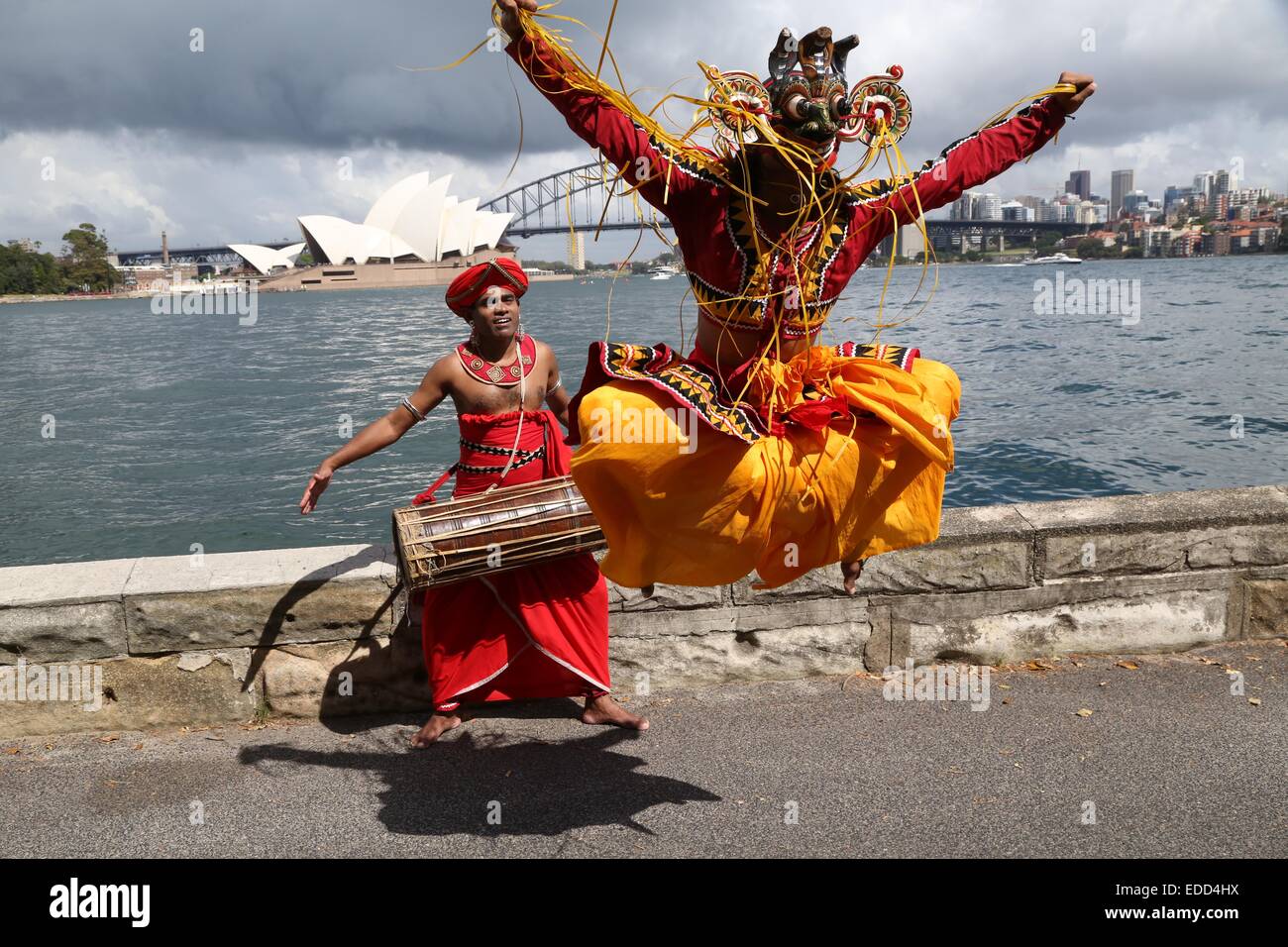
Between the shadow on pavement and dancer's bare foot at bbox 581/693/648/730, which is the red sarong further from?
the shadow on pavement

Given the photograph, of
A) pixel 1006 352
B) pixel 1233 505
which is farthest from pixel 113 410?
pixel 1233 505

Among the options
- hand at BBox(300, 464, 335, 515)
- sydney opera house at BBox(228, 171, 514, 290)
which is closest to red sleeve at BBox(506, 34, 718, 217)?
hand at BBox(300, 464, 335, 515)

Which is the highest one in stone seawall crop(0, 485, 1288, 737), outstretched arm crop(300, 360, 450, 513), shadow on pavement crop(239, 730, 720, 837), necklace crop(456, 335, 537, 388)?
necklace crop(456, 335, 537, 388)

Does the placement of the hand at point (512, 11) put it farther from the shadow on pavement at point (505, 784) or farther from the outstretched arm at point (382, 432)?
the shadow on pavement at point (505, 784)

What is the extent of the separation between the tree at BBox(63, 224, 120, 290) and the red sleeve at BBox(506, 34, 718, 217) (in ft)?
432

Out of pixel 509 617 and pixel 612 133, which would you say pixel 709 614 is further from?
pixel 612 133

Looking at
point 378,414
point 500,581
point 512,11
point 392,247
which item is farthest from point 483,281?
point 392,247

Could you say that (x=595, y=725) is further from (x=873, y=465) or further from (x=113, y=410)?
(x=113, y=410)

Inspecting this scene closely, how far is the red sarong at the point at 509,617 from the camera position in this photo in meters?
4.33

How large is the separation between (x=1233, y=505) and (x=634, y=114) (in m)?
3.46

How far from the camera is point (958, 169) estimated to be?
3.38 metres

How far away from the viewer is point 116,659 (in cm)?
436

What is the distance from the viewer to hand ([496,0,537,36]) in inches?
115

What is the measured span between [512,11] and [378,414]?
20321 millimetres
